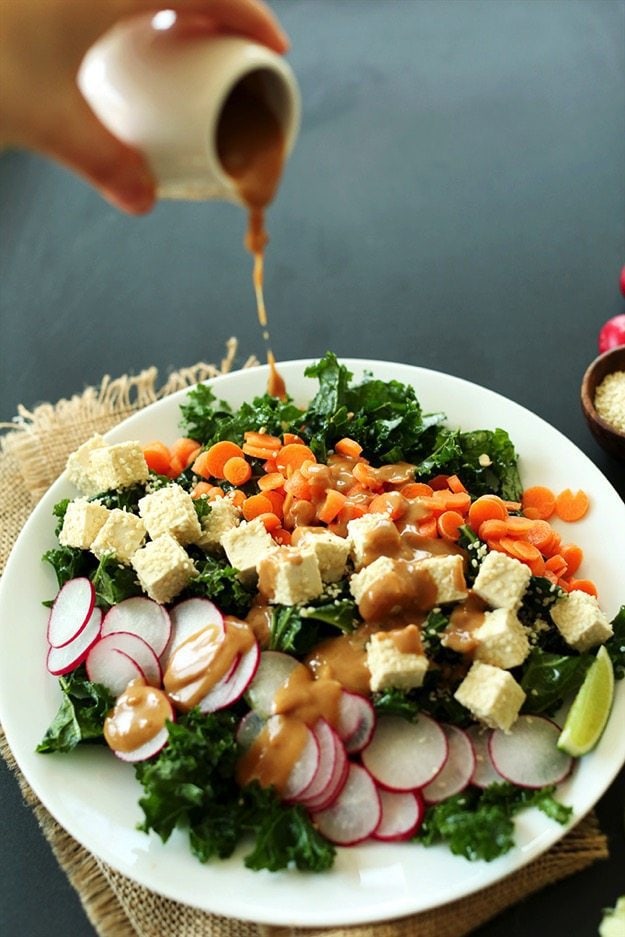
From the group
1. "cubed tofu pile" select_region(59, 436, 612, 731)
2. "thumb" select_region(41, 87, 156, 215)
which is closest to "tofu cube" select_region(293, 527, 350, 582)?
"cubed tofu pile" select_region(59, 436, 612, 731)

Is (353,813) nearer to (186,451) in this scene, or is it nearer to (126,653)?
(126,653)

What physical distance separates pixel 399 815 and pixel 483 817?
0.91ft

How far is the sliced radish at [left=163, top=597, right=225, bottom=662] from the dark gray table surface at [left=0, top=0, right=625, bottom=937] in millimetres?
1948

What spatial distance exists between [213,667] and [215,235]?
333cm

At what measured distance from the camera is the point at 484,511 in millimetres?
3840

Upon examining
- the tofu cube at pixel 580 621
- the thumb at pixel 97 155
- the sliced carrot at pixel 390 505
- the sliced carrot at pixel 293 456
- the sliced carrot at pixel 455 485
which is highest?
the thumb at pixel 97 155

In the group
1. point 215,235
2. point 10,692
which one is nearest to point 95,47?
point 10,692

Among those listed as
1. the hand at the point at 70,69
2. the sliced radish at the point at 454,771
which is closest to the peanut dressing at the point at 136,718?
the sliced radish at the point at 454,771

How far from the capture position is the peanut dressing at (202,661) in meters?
3.37

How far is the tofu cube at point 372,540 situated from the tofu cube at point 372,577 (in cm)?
5

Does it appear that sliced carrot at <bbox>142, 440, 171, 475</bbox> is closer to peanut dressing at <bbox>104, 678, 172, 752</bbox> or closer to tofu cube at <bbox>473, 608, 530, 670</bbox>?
peanut dressing at <bbox>104, 678, 172, 752</bbox>

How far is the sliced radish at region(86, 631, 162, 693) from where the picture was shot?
3.49 m

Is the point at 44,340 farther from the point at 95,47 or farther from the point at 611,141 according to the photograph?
the point at 611,141

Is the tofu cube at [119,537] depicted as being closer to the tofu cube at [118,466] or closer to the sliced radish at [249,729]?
the tofu cube at [118,466]
